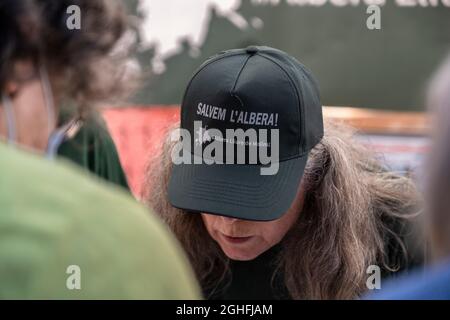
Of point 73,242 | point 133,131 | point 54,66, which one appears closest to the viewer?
point 73,242

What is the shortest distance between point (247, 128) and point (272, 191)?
0.14 m

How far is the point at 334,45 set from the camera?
3758 millimetres

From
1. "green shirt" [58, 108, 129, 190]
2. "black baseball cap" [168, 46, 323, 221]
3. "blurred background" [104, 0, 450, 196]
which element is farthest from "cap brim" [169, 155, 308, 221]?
"blurred background" [104, 0, 450, 196]

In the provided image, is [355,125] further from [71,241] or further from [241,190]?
[71,241]

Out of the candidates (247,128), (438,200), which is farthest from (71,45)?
(438,200)

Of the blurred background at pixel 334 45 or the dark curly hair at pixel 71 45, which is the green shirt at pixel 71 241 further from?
the blurred background at pixel 334 45

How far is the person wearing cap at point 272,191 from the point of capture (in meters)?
1.75

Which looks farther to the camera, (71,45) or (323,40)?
(323,40)

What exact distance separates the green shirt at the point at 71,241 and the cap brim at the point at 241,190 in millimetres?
831

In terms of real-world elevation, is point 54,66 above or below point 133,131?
below

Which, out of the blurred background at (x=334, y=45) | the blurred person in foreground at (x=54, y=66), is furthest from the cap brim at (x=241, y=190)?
the blurred background at (x=334, y=45)

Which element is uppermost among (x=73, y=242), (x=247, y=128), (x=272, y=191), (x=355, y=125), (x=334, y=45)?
(x=334, y=45)

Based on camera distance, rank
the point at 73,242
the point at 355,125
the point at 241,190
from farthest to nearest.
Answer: the point at 355,125
the point at 241,190
the point at 73,242

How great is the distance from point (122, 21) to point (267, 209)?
19.2 inches
